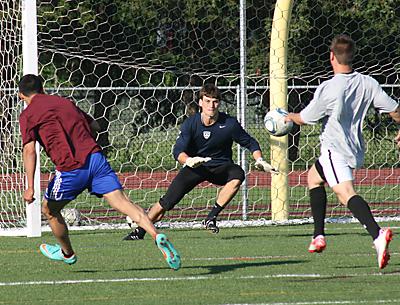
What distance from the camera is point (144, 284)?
8500mm

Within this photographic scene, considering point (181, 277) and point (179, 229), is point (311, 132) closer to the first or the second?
point (179, 229)

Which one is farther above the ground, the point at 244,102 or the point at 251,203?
the point at 244,102

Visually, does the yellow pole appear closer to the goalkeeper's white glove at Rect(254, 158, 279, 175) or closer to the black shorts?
the black shorts

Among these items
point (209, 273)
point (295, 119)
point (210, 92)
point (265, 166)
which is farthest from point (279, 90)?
point (209, 273)

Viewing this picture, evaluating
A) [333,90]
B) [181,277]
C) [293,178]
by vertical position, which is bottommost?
[293,178]

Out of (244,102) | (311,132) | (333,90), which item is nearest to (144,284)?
(333,90)

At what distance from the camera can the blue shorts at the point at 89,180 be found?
30.4 feet

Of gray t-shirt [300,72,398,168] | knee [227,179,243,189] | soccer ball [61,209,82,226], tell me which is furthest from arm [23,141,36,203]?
soccer ball [61,209,82,226]

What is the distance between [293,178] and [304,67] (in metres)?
2.29

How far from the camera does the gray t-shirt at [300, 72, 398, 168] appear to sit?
9.05 metres

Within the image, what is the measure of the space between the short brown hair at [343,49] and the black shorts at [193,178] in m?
3.96

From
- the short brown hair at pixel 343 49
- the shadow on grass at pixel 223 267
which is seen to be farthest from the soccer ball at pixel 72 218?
the short brown hair at pixel 343 49

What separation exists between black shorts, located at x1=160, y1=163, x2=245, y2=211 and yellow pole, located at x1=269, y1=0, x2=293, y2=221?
2231mm

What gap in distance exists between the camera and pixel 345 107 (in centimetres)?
909
